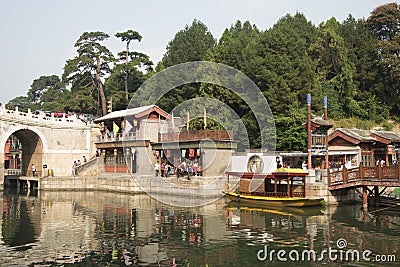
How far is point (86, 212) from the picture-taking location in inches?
989

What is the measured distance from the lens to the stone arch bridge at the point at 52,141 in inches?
1597

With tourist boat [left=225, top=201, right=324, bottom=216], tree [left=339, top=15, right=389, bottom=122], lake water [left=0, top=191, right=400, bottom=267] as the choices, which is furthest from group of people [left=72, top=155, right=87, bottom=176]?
tree [left=339, top=15, right=389, bottom=122]

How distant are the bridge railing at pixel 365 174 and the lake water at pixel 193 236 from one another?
1643 mm

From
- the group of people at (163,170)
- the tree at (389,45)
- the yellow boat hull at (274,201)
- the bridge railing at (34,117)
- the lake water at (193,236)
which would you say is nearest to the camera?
the lake water at (193,236)

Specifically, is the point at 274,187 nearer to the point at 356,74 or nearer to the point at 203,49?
the point at 356,74

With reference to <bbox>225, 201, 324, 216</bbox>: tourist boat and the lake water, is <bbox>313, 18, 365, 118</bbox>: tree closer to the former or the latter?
<bbox>225, 201, 324, 216</bbox>: tourist boat

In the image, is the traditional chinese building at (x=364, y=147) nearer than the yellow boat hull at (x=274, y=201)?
No

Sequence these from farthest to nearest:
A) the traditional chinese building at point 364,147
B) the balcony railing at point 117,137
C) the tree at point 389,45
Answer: the tree at point 389,45 < the balcony railing at point 117,137 < the traditional chinese building at point 364,147

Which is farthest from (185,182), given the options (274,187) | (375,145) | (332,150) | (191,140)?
(375,145)

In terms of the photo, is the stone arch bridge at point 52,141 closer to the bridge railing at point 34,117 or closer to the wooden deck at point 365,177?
the bridge railing at point 34,117

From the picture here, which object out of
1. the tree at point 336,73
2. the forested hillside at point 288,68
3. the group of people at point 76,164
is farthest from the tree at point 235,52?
the group of people at point 76,164

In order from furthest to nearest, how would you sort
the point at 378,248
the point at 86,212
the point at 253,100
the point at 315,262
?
the point at 253,100 → the point at 86,212 → the point at 378,248 → the point at 315,262

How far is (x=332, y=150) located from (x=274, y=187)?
23.9 feet

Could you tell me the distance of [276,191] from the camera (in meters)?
25.8
